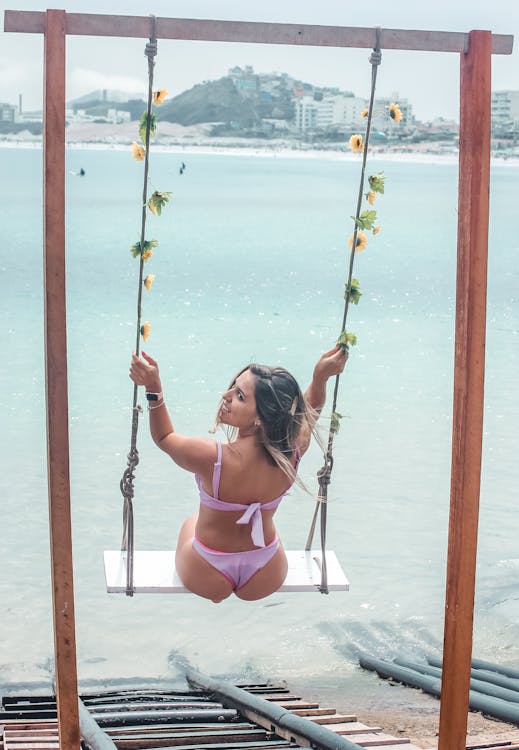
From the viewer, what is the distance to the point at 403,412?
1970 cm

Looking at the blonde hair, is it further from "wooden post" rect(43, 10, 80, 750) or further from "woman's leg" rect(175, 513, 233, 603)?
"wooden post" rect(43, 10, 80, 750)

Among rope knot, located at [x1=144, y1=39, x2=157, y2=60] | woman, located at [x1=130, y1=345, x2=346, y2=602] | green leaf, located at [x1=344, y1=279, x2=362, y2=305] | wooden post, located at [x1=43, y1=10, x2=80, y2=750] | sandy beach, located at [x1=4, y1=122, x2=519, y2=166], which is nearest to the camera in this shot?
wooden post, located at [x1=43, y1=10, x2=80, y2=750]

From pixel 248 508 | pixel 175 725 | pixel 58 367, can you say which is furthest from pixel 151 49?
pixel 175 725

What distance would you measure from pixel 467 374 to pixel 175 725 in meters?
2.19

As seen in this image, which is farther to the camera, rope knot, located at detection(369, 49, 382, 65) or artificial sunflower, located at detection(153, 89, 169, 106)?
artificial sunflower, located at detection(153, 89, 169, 106)

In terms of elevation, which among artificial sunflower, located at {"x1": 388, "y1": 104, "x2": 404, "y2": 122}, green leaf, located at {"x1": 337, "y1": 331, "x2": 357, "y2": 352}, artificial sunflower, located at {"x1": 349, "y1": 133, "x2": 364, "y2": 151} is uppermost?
artificial sunflower, located at {"x1": 388, "y1": 104, "x2": 404, "y2": 122}

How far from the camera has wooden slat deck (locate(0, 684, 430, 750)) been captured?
5227mm

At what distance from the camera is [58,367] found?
4137 millimetres

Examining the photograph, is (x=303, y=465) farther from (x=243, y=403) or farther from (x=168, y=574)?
(x=243, y=403)

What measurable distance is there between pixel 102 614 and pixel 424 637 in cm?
268

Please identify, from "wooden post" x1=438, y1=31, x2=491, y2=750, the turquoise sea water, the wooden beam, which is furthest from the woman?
the turquoise sea water

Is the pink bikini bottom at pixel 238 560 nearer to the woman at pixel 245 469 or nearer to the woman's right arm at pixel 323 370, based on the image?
the woman at pixel 245 469

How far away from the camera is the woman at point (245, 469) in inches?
193

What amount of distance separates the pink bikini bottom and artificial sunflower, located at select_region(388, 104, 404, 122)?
168 cm
